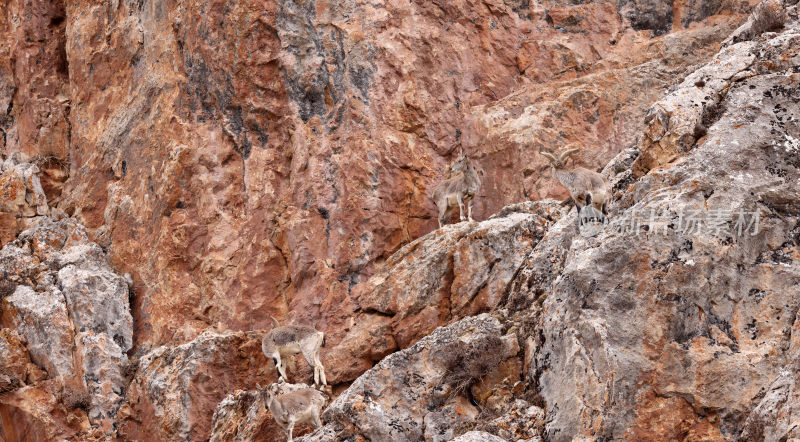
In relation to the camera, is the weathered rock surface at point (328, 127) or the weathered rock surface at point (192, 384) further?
the weathered rock surface at point (328, 127)

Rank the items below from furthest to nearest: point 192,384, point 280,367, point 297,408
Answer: point 192,384
point 280,367
point 297,408

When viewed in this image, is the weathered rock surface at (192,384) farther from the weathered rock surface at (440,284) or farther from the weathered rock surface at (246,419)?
the weathered rock surface at (440,284)

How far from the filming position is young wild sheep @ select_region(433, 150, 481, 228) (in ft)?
61.4

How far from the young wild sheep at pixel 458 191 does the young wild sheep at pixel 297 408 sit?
4.61 metres

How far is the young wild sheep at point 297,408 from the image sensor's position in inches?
614

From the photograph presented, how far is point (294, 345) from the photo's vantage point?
679 inches

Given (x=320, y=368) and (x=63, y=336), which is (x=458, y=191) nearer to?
(x=320, y=368)

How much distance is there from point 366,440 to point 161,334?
7531 mm

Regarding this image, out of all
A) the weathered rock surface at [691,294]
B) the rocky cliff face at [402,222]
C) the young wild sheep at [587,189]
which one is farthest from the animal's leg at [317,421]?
the young wild sheep at [587,189]

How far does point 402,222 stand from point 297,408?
16.7ft

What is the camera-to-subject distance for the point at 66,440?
1888cm

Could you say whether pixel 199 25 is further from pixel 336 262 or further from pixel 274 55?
pixel 336 262

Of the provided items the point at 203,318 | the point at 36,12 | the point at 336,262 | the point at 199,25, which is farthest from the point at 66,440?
the point at 36,12

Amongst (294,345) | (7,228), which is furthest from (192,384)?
(7,228)
